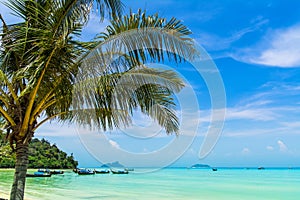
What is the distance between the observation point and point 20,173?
509 cm

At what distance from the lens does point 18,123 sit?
521 centimetres

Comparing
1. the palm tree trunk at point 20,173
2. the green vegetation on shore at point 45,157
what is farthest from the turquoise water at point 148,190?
the palm tree trunk at point 20,173

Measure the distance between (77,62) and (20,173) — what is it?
1914mm

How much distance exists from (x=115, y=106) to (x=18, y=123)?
154 centimetres

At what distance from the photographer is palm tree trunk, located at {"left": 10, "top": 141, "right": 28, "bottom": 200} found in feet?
16.5

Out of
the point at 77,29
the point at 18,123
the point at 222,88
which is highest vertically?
the point at 77,29

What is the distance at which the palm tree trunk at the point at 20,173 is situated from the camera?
5.03m

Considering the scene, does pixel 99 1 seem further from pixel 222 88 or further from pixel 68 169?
pixel 68 169

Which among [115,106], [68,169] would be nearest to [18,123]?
[115,106]

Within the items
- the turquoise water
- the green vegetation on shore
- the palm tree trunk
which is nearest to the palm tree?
the palm tree trunk

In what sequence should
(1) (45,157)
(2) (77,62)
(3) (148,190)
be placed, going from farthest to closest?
(1) (45,157)
(3) (148,190)
(2) (77,62)

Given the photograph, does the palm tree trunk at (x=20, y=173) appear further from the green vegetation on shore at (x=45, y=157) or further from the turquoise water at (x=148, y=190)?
the green vegetation on shore at (x=45, y=157)

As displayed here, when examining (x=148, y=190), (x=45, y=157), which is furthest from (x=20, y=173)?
(x=45, y=157)

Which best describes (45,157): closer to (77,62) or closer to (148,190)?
(148,190)
